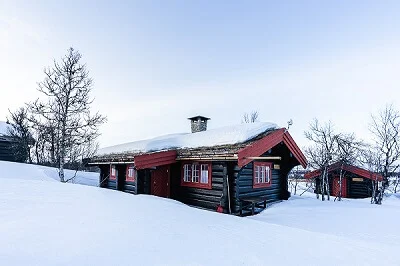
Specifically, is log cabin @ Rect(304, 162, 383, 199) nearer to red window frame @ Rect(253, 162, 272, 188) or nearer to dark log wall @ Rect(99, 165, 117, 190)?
red window frame @ Rect(253, 162, 272, 188)

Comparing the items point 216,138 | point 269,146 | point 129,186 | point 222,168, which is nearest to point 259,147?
point 269,146

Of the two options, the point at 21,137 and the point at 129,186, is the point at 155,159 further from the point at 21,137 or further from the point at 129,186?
the point at 21,137

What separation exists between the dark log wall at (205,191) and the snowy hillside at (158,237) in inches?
130

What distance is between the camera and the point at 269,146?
10914mm

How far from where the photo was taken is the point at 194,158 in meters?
11.2

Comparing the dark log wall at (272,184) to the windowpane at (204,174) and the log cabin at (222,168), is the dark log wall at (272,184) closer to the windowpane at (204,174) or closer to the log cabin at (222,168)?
the log cabin at (222,168)

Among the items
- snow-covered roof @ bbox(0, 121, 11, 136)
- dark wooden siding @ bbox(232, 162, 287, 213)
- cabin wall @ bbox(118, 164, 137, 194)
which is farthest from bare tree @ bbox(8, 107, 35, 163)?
dark wooden siding @ bbox(232, 162, 287, 213)

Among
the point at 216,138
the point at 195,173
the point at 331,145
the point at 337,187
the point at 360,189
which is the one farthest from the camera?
the point at 337,187

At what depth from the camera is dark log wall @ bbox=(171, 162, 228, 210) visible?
10884 mm

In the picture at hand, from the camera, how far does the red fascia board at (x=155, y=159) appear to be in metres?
11.3

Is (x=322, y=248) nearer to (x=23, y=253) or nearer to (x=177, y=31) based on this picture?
(x=23, y=253)

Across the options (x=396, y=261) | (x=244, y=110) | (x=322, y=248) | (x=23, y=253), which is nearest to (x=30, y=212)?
(x=23, y=253)

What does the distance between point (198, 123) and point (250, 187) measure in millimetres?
6688

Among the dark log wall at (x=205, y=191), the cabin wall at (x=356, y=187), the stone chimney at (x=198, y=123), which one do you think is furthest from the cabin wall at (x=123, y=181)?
the cabin wall at (x=356, y=187)
